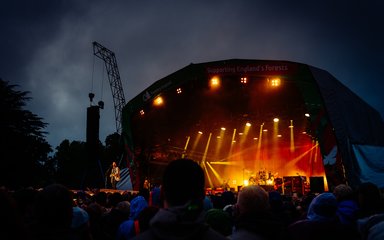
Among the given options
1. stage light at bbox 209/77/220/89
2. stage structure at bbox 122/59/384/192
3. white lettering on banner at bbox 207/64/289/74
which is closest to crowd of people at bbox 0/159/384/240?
stage structure at bbox 122/59/384/192

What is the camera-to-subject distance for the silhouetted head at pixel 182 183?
1700 mm

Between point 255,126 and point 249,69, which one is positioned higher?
point 249,69

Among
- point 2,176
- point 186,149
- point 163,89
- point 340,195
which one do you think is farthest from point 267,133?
point 340,195

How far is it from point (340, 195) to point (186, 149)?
21.5 m

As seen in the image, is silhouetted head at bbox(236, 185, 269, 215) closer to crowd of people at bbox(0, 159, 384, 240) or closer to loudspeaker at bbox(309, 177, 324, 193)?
crowd of people at bbox(0, 159, 384, 240)

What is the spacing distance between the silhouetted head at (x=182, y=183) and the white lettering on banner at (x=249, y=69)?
484 inches

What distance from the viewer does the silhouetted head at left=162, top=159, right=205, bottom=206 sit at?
1.70 metres

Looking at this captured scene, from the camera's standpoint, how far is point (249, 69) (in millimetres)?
14117

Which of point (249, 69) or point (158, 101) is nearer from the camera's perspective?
point (249, 69)

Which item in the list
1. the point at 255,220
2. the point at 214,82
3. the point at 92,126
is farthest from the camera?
the point at 92,126

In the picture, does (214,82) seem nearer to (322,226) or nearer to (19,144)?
(19,144)

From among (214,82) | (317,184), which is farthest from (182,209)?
(317,184)

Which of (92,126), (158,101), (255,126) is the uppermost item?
(158,101)

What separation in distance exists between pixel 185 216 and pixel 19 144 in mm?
17985
